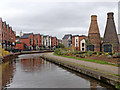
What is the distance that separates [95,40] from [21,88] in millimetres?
26982

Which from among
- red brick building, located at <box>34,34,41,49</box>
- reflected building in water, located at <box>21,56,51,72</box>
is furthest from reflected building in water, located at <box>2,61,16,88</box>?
red brick building, located at <box>34,34,41,49</box>

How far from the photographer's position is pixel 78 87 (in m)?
11.1

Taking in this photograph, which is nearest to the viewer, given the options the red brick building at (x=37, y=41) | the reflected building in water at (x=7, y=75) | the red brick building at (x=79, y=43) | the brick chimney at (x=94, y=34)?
the reflected building in water at (x=7, y=75)

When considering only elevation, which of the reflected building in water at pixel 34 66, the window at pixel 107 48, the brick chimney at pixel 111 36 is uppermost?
the brick chimney at pixel 111 36

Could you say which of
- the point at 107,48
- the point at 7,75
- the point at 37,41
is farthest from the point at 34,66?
the point at 37,41

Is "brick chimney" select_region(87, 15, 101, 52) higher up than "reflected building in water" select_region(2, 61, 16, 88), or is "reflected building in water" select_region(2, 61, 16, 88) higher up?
"brick chimney" select_region(87, 15, 101, 52)

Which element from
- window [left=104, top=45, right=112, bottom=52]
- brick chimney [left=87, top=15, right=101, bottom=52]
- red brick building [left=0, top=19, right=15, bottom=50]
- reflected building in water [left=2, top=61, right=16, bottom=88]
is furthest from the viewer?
red brick building [left=0, top=19, right=15, bottom=50]

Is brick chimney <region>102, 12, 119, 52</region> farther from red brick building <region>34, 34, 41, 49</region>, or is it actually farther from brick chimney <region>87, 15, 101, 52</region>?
red brick building <region>34, 34, 41, 49</region>

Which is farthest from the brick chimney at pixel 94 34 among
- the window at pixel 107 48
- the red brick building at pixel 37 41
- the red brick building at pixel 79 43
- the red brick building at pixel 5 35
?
the red brick building at pixel 37 41

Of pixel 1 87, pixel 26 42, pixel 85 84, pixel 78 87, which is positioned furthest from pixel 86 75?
pixel 26 42

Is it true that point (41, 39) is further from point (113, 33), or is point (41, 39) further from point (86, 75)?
point (86, 75)

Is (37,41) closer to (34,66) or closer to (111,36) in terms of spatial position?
(111,36)

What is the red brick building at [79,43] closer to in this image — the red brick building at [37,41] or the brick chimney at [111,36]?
the brick chimney at [111,36]

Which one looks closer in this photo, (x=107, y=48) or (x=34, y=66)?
(x=34, y=66)
